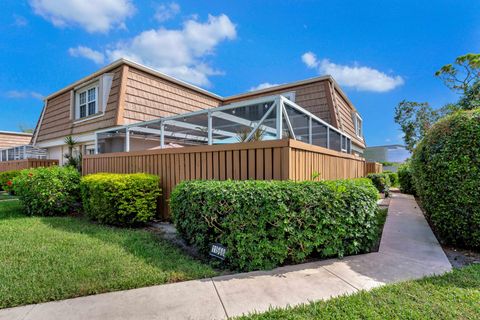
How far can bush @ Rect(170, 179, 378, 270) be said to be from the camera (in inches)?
121

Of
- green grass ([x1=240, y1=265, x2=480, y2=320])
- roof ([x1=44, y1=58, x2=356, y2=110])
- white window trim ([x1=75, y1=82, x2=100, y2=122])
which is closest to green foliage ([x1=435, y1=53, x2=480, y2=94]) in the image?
roof ([x1=44, y1=58, x2=356, y2=110])

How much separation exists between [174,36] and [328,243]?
10.0 m

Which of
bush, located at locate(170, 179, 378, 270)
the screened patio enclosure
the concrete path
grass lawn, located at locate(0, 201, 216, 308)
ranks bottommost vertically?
the concrete path

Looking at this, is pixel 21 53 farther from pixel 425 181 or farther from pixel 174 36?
pixel 425 181

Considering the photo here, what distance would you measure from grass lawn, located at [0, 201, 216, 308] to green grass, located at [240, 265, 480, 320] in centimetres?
129

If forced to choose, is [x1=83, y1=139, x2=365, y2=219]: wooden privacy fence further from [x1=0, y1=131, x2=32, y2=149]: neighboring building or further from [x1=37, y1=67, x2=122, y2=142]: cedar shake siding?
[x1=0, y1=131, x2=32, y2=149]: neighboring building

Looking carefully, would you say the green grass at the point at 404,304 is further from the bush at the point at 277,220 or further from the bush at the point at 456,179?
the bush at the point at 456,179

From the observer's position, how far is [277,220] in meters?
3.09

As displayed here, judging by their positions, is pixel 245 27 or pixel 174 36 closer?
pixel 245 27

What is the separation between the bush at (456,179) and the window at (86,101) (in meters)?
11.8

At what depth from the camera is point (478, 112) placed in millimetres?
3881

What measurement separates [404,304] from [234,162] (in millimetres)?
3182

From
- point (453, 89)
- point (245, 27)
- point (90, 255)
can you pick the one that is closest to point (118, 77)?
point (245, 27)

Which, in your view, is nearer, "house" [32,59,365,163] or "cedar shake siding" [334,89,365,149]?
"house" [32,59,365,163]
